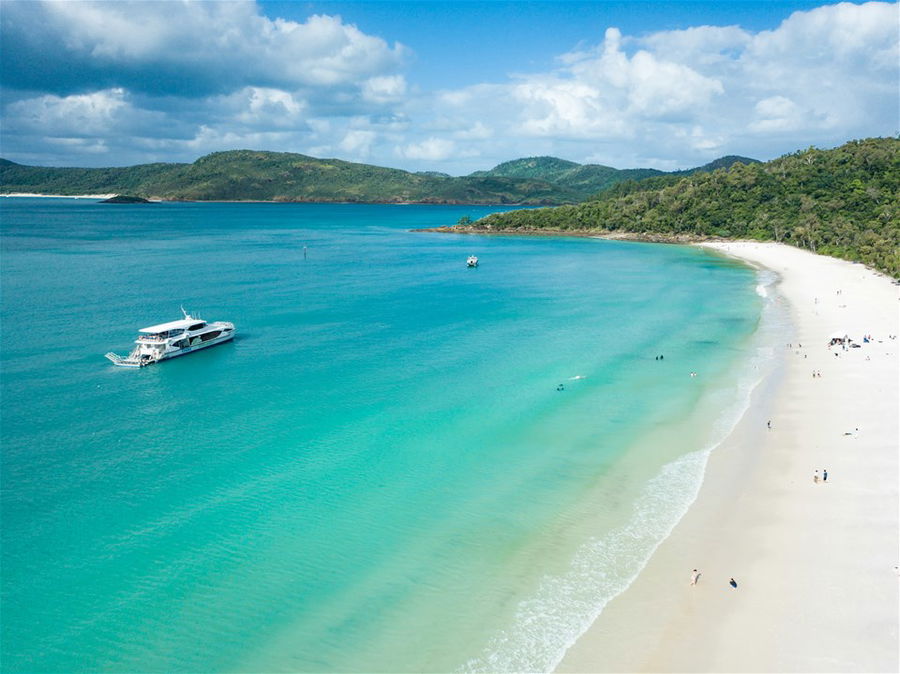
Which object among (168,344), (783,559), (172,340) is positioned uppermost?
(172,340)

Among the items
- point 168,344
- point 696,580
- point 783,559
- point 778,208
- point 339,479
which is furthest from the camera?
point 778,208

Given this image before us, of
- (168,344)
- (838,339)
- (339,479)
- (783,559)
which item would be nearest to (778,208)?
(838,339)

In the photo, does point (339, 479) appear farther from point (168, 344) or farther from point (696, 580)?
point (168, 344)

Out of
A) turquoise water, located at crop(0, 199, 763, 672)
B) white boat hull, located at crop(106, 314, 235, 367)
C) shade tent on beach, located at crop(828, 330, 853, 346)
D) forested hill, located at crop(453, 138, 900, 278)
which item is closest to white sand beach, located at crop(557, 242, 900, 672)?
turquoise water, located at crop(0, 199, 763, 672)

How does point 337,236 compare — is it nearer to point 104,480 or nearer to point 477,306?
point 477,306

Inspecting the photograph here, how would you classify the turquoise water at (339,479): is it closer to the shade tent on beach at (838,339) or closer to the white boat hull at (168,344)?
the white boat hull at (168,344)
